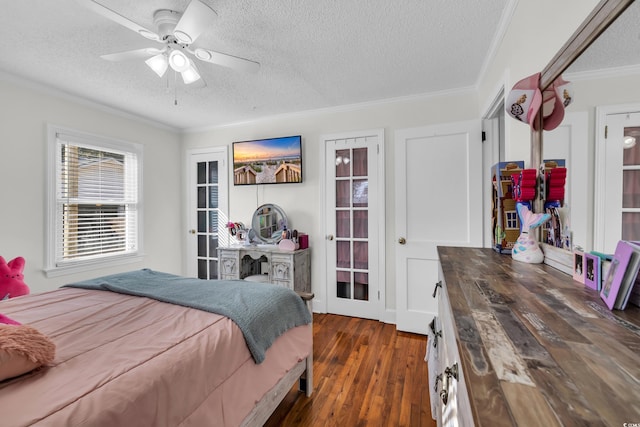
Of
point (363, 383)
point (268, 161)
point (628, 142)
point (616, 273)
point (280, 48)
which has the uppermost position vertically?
point (280, 48)

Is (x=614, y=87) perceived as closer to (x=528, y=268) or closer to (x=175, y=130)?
(x=528, y=268)

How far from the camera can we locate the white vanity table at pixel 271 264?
116 inches

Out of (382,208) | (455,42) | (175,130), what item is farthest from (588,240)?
(175,130)

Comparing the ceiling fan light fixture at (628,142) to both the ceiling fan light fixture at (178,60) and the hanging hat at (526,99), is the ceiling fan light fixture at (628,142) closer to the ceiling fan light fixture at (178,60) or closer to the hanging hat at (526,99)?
the hanging hat at (526,99)

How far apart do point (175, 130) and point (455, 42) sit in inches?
144

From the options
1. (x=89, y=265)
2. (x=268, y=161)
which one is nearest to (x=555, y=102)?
(x=268, y=161)

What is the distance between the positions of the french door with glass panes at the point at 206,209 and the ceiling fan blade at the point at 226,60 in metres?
2.07

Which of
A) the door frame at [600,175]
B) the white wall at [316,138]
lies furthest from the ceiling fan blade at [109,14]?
the door frame at [600,175]

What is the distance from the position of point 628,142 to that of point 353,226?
2439 millimetres

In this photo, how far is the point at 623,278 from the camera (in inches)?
25.5

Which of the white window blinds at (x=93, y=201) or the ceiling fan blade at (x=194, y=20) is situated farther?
the white window blinds at (x=93, y=201)

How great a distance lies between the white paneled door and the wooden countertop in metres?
1.79

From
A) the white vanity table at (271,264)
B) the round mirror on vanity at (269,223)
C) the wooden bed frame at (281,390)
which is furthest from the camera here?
the round mirror on vanity at (269,223)

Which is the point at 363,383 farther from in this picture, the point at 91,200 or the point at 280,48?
the point at 91,200
